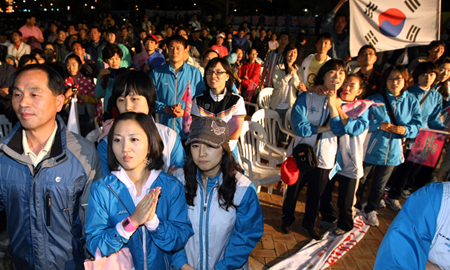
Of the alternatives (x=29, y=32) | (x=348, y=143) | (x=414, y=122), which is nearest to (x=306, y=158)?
(x=348, y=143)

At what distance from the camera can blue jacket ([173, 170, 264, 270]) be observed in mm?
1959

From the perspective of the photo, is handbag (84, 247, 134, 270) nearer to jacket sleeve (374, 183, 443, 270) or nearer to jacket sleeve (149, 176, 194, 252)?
jacket sleeve (149, 176, 194, 252)

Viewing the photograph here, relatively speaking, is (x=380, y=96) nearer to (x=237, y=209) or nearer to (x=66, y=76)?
(x=237, y=209)

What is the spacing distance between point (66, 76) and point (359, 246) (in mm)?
4979

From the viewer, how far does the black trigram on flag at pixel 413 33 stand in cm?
475

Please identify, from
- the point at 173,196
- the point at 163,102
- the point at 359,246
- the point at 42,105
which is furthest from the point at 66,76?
the point at 359,246

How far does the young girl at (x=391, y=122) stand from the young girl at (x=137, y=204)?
2.74 metres

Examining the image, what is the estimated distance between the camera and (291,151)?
3.50 metres

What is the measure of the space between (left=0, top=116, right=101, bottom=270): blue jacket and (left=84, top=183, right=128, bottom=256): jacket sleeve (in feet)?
0.51

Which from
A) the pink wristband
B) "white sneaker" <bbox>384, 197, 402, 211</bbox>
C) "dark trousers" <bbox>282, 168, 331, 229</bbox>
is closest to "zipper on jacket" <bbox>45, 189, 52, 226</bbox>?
the pink wristband

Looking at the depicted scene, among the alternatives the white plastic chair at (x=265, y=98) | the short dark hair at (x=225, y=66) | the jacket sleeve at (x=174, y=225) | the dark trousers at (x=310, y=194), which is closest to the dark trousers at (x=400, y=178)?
the dark trousers at (x=310, y=194)

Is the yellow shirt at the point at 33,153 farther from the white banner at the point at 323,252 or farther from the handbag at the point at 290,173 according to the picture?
the white banner at the point at 323,252

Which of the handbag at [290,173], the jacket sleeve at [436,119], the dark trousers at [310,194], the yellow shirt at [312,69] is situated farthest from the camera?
the yellow shirt at [312,69]

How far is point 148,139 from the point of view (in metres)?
1.83
